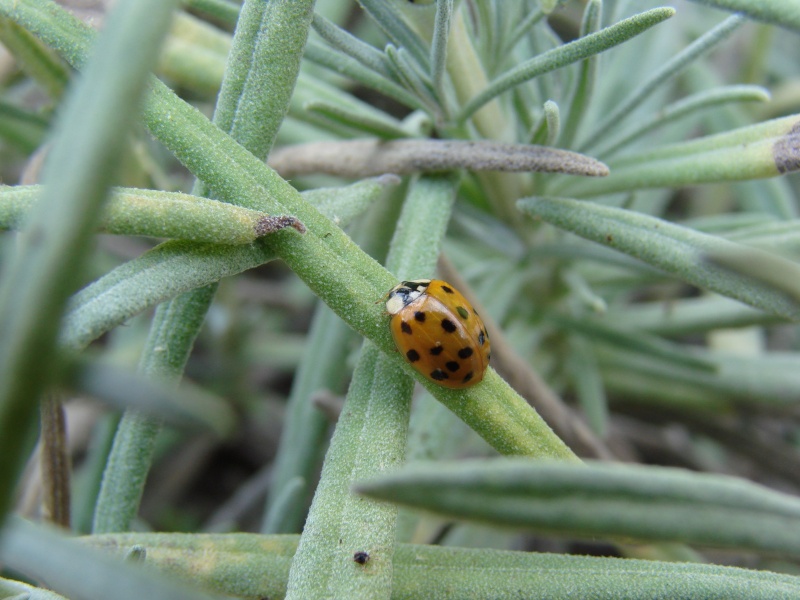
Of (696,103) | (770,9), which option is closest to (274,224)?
(770,9)

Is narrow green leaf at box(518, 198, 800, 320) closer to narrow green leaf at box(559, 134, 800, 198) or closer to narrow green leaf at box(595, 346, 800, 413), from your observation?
narrow green leaf at box(559, 134, 800, 198)

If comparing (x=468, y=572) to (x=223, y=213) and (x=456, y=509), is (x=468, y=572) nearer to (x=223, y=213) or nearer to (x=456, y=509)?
(x=456, y=509)

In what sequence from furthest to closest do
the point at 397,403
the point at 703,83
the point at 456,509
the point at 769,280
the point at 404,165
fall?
the point at 703,83, the point at 404,165, the point at 397,403, the point at 769,280, the point at 456,509

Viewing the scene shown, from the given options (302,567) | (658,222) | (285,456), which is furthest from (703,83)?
(302,567)

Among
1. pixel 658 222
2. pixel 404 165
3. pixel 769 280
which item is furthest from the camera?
pixel 404 165

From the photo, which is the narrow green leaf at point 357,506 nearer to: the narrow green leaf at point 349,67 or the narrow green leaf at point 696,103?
the narrow green leaf at point 349,67

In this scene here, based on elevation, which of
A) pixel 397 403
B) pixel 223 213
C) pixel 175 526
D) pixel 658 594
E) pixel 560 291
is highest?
pixel 223 213
